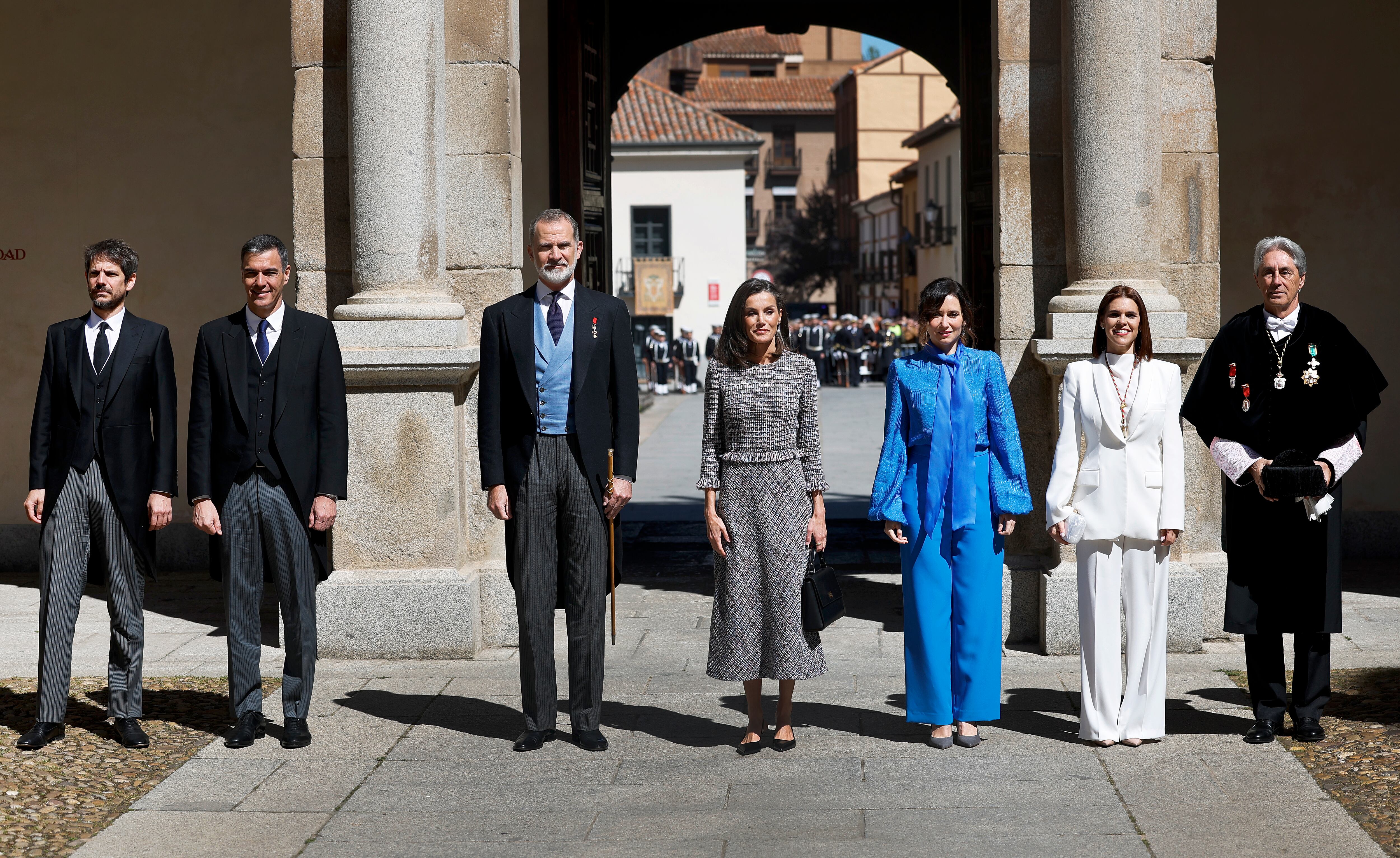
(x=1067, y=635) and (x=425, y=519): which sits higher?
(x=425, y=519)

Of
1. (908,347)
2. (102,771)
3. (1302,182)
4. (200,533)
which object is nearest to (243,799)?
(102,771)

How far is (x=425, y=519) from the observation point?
7059 mm

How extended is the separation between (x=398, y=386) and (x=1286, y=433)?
3.92 m

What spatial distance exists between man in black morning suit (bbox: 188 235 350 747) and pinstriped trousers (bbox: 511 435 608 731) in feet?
2.48

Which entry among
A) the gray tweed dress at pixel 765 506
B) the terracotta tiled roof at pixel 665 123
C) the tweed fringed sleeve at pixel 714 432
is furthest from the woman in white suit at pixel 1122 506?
the terracotta tiled roof at pixel 665 123

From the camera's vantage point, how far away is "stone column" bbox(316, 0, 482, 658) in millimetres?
6980

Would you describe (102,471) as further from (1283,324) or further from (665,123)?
(665,123)

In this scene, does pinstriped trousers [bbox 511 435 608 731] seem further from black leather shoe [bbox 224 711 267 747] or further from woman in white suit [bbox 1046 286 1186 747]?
woman in white suit [bbox 1046 286 1186 747]

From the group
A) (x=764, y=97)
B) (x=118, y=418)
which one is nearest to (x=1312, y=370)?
(x=118, y=418)

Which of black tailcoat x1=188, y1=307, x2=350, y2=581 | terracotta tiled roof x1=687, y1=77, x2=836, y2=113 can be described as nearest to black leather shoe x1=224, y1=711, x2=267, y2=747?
black tailcoat x1=188, y1=307, x2=350, y2=581

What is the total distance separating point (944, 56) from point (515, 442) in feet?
36.7

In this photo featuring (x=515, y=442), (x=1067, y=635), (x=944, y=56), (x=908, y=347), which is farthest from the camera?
(x=908, y=347)

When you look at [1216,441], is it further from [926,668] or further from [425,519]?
[425,519]

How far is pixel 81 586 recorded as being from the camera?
5.58 m
